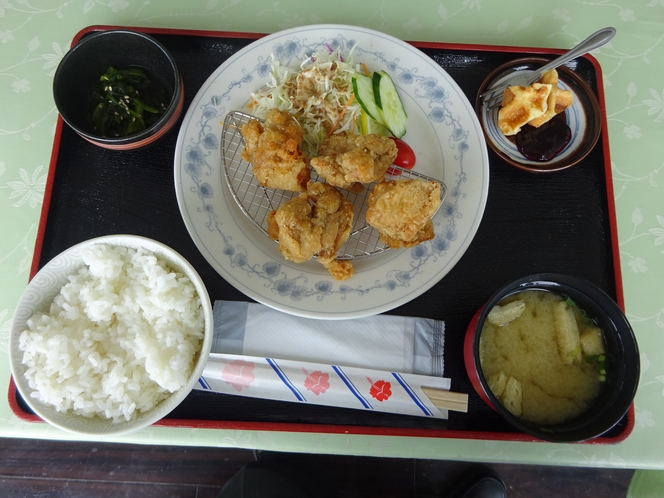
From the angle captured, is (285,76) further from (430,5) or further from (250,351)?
(250,351)

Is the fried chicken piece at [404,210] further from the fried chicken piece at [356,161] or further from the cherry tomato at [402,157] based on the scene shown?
the cherry tomato at [402,157]

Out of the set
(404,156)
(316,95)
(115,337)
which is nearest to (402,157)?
(404,156)

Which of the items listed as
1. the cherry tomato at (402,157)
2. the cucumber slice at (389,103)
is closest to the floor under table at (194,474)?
the cherry tomato at (402,157)

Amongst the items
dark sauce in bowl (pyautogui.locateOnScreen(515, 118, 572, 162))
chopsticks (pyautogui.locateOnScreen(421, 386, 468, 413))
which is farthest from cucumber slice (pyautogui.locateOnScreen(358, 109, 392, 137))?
chopsticks (pyautogui.locateOnScreen(421, 386, 468, 413))

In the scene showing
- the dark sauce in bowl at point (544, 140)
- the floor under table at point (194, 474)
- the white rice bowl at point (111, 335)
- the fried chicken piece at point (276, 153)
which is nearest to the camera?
the white rice bowl at point (111, 335)

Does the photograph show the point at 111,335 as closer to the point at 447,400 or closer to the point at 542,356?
the point at 447,400
